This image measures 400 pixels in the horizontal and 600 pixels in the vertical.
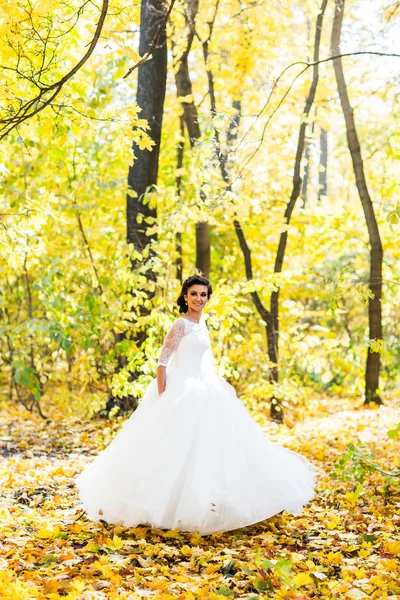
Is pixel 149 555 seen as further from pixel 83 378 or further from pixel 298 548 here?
pixel 83 378

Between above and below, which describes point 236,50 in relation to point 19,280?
above

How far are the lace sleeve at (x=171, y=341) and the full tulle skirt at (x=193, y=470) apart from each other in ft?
0.46

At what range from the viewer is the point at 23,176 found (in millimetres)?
9242

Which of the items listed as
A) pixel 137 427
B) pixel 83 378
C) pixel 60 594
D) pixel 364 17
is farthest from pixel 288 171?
pixel 60 594

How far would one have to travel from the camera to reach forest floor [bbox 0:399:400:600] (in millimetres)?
3605

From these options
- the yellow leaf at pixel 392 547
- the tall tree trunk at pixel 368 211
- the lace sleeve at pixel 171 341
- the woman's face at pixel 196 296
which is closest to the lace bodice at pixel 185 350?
the lace sleeve at pixel 171 341

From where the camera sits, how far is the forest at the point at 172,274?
13.9ft

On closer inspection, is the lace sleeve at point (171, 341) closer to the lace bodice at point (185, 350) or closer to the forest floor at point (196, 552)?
the lace bodice at point (185, 350)

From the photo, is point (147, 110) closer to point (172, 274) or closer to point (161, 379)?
point (172, 274)

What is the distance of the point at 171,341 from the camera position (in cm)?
529

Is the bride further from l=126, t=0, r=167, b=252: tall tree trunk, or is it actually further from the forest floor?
l=126, t=0, r=167, b=252: tall tree trunk

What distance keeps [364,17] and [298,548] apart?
9.70 metres

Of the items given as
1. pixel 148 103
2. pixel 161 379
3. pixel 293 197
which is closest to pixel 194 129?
pixel 148 103

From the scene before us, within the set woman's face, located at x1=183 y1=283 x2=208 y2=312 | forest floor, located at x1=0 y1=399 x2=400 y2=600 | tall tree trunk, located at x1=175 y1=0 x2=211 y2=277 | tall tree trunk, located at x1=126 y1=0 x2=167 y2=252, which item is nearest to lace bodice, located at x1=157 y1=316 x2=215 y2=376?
woman's face, located at x1=183 y1=283 x2=208 y2=312
